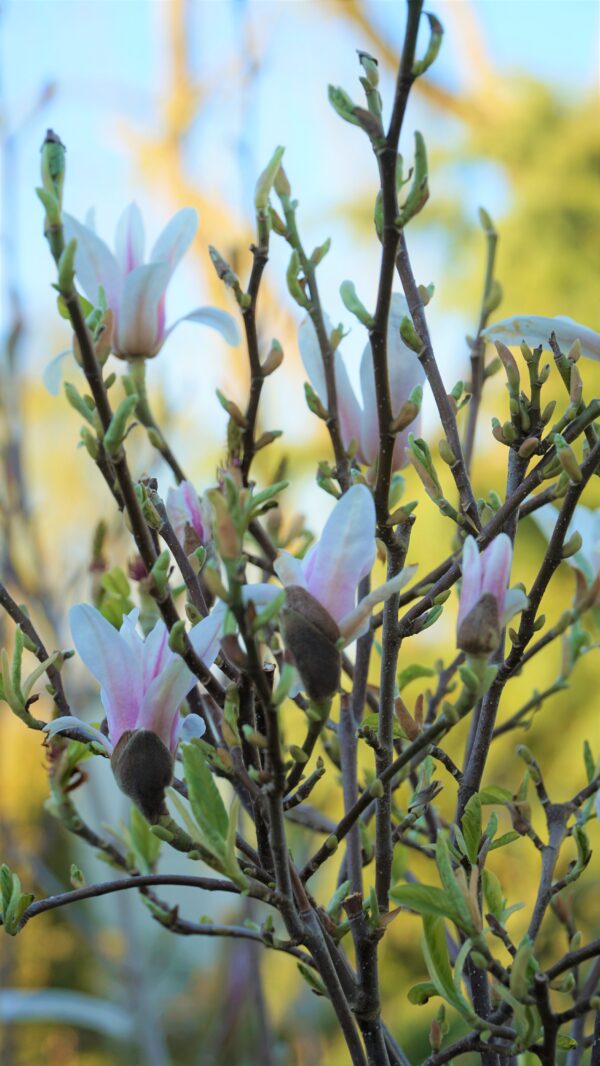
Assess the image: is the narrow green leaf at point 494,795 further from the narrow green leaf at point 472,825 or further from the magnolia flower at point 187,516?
the magnolia flower at point 187,516

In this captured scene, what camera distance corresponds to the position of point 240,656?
245mm

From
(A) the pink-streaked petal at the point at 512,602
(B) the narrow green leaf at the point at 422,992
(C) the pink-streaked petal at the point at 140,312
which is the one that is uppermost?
(C) the pink-streaked petal at the point at 140,312

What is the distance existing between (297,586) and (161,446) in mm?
88

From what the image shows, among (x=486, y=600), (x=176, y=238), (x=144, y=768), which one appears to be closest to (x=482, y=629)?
(x=486, y=600)

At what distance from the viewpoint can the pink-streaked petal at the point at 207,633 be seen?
0.94 ft

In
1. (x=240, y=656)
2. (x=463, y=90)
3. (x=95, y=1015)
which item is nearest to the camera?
(x=240, y=656)

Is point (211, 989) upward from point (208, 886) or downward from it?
upward

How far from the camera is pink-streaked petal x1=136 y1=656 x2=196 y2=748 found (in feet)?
0.95

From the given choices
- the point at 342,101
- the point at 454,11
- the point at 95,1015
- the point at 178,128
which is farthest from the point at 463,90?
the point at 342,101

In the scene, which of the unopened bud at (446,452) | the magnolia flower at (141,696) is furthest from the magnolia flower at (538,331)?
the magnolia flower at (141,696)

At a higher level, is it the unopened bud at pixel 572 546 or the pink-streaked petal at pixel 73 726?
the unopened bud at pixel 572 546

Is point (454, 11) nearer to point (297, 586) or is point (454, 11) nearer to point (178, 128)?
point (178, 128)

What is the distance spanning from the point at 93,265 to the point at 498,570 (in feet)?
0.65

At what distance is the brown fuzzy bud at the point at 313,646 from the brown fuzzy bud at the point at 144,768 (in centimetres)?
5
